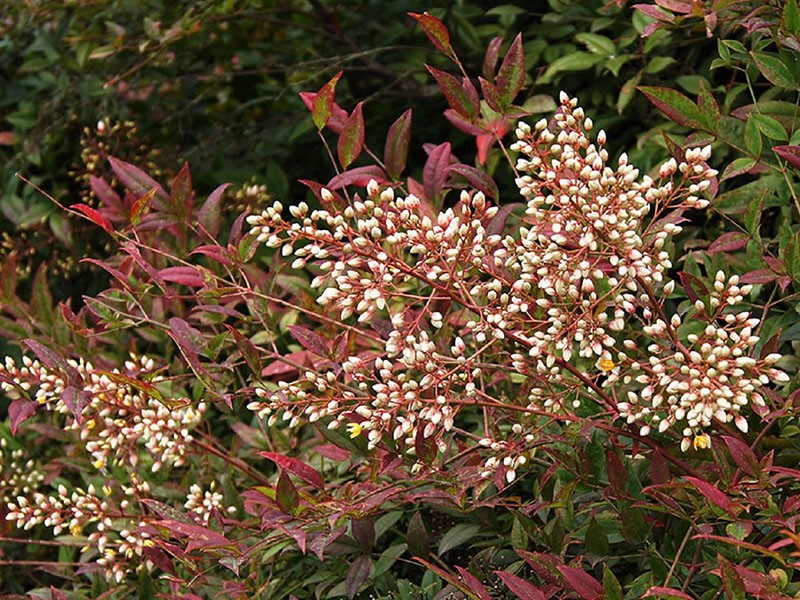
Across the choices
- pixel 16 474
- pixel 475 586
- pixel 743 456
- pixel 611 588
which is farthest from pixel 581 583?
pixel 16 474

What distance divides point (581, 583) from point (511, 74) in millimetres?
826

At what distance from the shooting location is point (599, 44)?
2191 millimetres

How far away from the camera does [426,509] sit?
181cm

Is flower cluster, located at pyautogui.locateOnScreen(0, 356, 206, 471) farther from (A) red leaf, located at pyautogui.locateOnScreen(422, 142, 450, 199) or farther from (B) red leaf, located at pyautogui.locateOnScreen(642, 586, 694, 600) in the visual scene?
(B) red leaf, located at pyautogui.locateOnScreen(642, 586, 694, 600)

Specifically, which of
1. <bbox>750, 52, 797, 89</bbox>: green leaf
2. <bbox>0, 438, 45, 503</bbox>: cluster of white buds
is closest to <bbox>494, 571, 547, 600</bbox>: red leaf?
<bbox>750, 52, 797, 89</bbox>: green leaf

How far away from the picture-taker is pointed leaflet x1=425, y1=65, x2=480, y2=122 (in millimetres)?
1660

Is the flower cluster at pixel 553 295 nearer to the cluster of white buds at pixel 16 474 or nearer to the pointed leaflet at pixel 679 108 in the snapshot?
the pointed leaflet at pixel 679 108

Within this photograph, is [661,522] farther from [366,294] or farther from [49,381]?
[49,381]

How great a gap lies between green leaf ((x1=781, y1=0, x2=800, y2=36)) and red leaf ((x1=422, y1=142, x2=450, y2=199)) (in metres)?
0.58

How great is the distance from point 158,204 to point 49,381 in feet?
1.32

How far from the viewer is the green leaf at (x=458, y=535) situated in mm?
1598

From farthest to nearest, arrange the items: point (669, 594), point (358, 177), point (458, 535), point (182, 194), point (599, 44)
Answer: point (599, 44), point (182, 194), point (358, 177), point (458, 535), point (669, 594)

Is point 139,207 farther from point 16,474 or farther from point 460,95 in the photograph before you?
point 16,474

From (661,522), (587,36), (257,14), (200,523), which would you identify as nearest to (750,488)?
(661,522)
